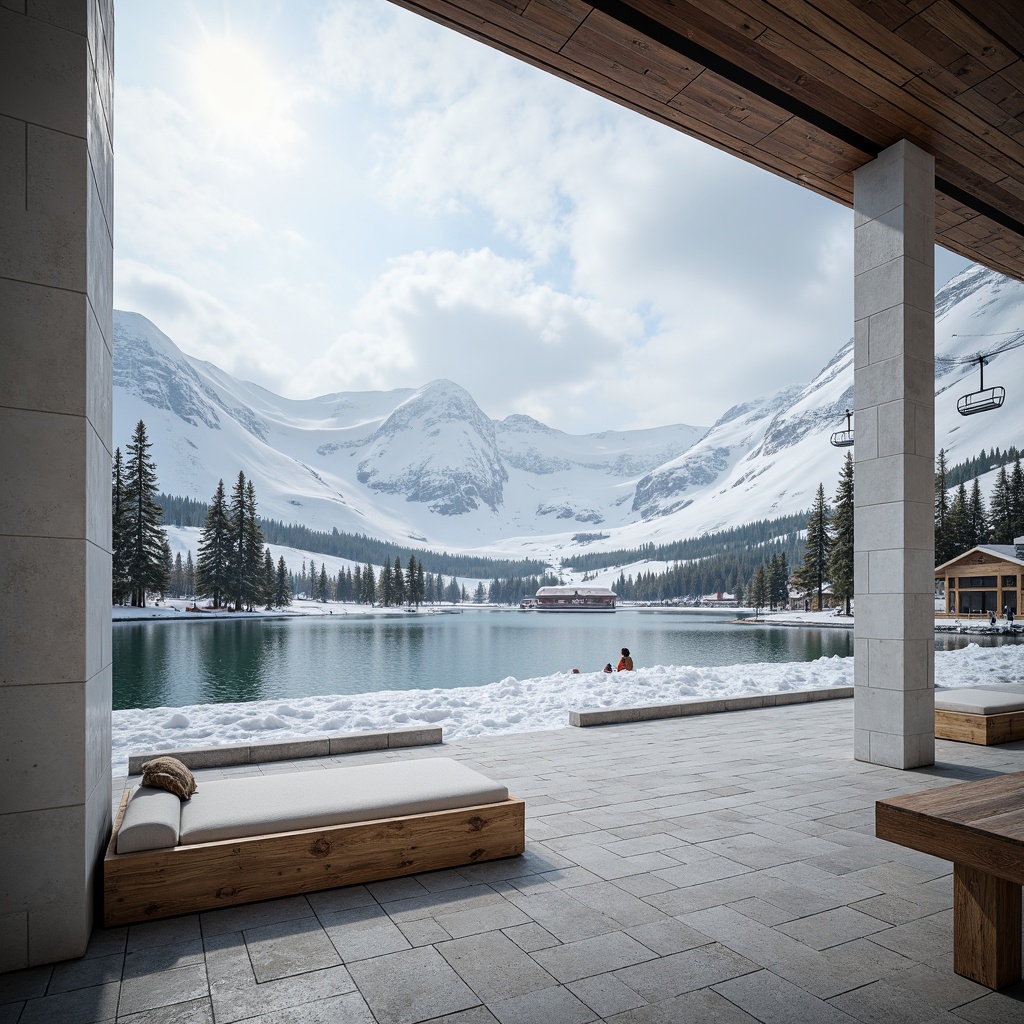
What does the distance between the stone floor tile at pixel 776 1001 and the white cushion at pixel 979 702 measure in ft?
16.9

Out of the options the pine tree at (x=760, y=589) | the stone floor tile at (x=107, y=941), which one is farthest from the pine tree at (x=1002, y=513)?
the stone floor tile at (x=107, y=941)

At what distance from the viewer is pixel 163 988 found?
7.55ft

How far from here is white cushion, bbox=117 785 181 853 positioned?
280 centimetres

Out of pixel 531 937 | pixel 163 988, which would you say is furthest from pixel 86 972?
pixel 531 937

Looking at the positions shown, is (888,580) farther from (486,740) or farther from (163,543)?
(163,543)

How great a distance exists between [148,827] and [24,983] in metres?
0.60

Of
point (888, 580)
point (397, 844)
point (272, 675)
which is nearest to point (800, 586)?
point (272, 675)

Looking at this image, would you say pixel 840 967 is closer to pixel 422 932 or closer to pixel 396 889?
pixel 422 932

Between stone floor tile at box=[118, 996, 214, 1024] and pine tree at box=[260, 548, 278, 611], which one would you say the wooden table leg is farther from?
pine tree at box=[260, 548, 278, 611]

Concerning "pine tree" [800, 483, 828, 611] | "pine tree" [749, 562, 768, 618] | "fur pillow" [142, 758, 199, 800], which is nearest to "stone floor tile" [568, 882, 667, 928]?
"fur pillow" [142, 758, 199, 800]

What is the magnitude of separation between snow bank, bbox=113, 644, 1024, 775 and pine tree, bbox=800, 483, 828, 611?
3612 centimetres

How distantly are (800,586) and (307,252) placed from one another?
45.4 m

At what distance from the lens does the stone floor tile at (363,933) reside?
2.55 metres

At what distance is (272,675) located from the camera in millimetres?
23281
